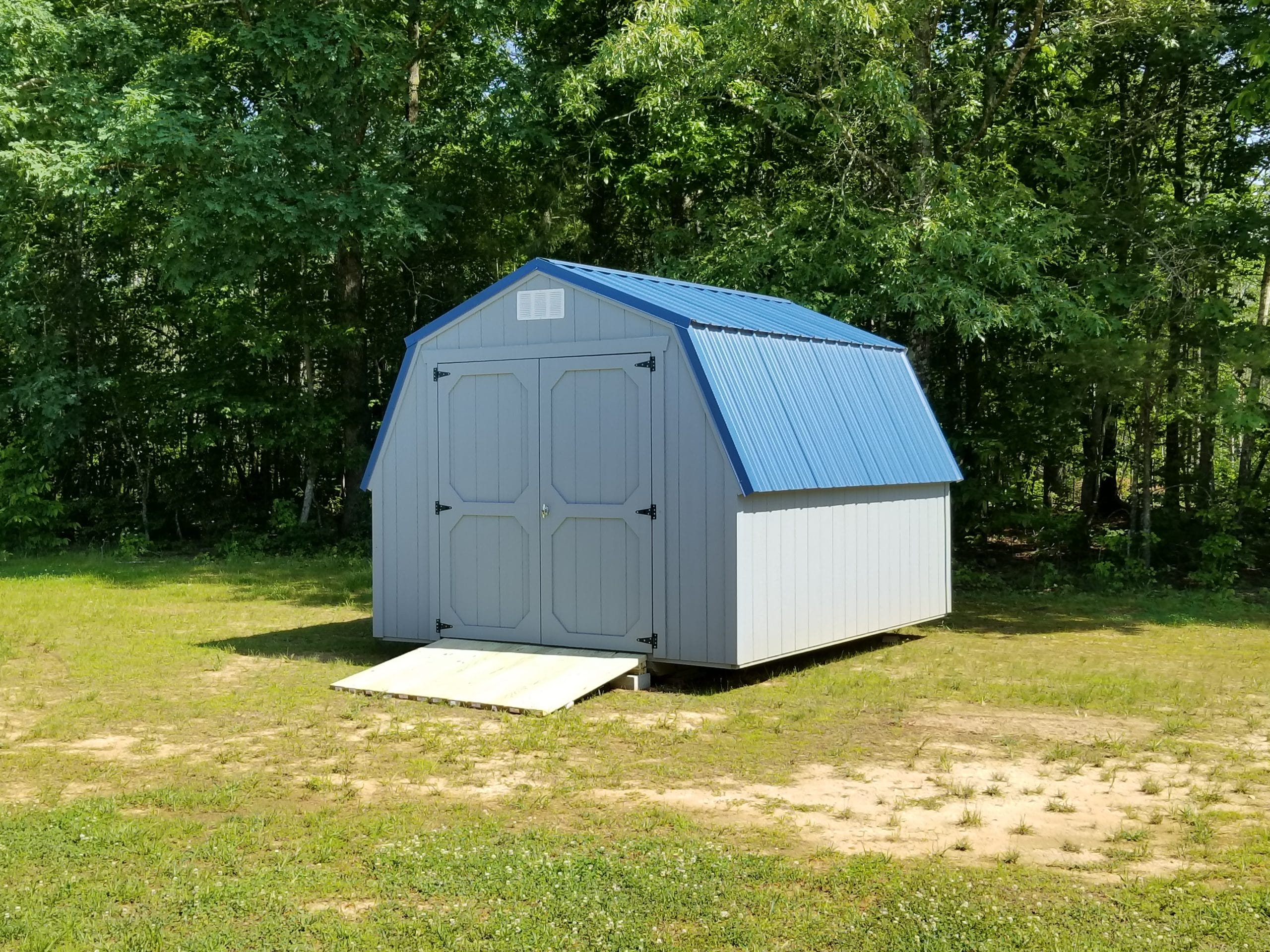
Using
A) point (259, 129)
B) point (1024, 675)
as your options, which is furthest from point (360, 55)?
point (1024, 675)

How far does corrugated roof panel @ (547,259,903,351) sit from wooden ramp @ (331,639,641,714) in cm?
232

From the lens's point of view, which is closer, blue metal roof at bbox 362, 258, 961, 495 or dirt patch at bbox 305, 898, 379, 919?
dirt patch at bbox 305, 898, 379, 919

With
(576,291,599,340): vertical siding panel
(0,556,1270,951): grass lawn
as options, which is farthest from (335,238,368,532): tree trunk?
(576,291,599,340): vertical siding panel

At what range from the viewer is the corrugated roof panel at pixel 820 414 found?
26.0ft

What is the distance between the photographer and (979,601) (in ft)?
42.0

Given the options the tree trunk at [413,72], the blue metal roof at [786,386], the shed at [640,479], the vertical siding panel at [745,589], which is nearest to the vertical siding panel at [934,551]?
the shed at [640,479]

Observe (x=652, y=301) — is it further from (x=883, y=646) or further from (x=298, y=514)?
(x=298, y=514)

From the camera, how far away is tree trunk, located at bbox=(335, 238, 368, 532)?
17312 millimetres

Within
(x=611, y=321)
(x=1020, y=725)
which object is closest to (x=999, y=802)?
(x=1020, y=725)

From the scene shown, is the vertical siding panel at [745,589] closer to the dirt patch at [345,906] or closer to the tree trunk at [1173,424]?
the dirt patch at [345,906]

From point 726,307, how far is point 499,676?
3.22 m

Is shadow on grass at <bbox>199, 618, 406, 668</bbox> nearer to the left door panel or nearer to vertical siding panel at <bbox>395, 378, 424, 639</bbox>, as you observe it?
vertical siding panel at <bbox>395, 378, 424, 639</bbox>

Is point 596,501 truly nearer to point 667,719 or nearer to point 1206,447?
point 667,719

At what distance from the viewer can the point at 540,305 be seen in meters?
8.62
